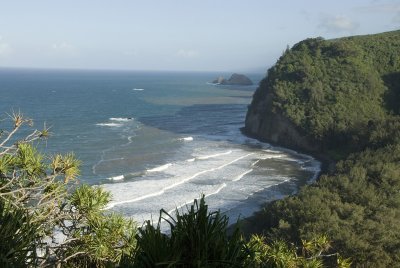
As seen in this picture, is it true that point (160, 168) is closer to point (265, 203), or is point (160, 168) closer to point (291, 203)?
point (265, 203)

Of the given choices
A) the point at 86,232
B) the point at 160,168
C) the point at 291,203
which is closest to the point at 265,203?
the point at 291,203

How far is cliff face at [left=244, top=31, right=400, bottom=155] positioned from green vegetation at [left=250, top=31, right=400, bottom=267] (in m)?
0.14

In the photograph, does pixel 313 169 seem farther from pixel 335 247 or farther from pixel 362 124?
pixel 335 247

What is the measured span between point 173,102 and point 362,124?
188 feet

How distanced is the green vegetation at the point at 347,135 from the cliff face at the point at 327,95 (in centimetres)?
14

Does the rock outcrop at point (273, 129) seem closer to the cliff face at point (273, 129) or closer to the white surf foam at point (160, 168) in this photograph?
the cliff face at point (273, 129)

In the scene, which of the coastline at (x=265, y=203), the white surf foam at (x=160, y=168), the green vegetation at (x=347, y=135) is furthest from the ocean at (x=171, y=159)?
the green vegetation at (x=347, y=135)

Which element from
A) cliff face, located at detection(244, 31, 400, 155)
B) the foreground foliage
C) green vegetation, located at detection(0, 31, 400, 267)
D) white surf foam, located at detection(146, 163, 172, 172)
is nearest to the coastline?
green vegetation, located at detection(0, 31, 400, 267)

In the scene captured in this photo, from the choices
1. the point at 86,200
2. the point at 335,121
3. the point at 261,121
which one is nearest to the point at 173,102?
the point at 261,121

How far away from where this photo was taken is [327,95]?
212ft

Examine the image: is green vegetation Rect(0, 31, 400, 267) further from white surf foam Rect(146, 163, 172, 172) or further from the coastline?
white surf foam Rect(146, 163, 172, 172)

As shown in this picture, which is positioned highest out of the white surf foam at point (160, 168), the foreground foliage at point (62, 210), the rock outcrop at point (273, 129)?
the foreground foliage at point (62, 210)

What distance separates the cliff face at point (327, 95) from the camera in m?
56.5

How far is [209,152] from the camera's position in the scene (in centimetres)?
5247
